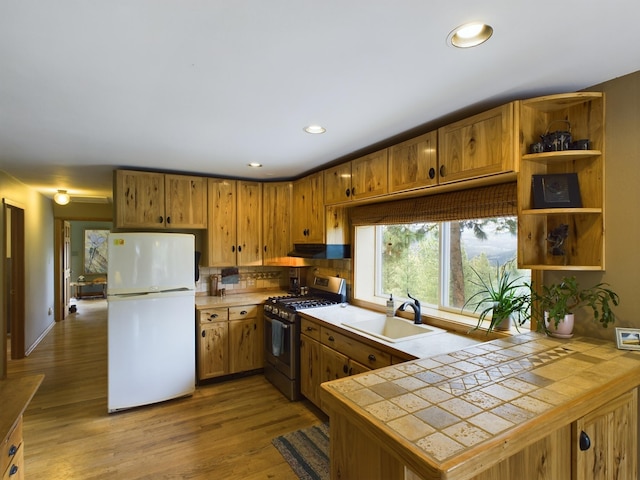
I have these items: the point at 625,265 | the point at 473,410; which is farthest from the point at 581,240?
the point at 473,410

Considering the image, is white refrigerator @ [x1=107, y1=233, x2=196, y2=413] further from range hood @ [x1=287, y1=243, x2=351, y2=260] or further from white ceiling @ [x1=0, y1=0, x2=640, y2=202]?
range hood @ [x1=287, y1=243, x2=351, y2=260]

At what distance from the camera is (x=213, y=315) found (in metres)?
3.51

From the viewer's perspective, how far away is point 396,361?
6.79ft

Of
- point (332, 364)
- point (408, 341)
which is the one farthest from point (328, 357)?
point (408, 341)

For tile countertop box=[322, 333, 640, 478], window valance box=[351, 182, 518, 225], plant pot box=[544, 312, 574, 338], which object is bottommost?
tile countertop box=[322, 333, 640, 478]

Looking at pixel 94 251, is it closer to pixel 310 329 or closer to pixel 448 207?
pixel 310 329

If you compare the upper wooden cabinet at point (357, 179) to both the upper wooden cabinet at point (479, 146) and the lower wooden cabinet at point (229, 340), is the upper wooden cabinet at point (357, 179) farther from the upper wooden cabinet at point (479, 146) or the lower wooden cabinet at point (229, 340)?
the lower wooden cabinet at point (229, 340)

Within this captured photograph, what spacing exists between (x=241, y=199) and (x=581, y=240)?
322cm

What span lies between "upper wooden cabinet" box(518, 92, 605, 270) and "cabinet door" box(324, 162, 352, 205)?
4.70ft

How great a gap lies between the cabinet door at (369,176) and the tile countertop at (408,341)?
3.41ft

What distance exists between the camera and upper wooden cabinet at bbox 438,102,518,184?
1.77m

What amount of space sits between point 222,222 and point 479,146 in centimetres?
283

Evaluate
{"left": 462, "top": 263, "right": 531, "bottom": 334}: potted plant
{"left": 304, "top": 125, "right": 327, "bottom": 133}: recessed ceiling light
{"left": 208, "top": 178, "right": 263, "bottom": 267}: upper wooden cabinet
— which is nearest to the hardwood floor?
{"left": 208, "top": 178, "right": 263, "bottom": 267}: upper wooden cabinet

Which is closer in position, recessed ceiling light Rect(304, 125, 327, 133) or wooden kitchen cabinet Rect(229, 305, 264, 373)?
recessed ceiling light Rect(304, 125, 327, 133)
